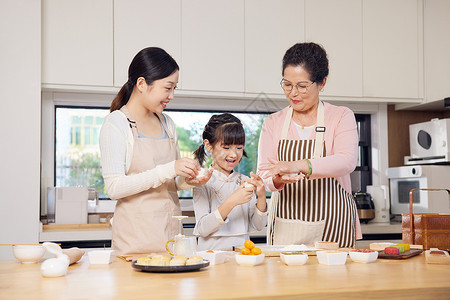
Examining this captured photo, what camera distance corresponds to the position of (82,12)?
3.26 metres

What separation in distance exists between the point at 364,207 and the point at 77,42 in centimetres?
207

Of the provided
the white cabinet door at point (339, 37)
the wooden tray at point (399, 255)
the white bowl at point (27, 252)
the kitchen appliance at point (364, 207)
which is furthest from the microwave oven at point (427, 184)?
the white bowl at point (27, 252)

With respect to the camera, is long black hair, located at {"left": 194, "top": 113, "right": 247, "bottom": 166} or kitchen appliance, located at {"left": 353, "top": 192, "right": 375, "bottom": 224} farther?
kitchen appliance, located at {"left": 353, "top": 192, "right": 375, "bottom": 224}

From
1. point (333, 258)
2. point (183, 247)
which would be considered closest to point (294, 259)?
point (333, 258)

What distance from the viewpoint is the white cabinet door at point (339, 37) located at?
12.1 feet

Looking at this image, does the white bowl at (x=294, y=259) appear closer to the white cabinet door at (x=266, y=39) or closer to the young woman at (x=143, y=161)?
the young woman at (x=143, y=161)

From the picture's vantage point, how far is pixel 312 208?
2.30 m

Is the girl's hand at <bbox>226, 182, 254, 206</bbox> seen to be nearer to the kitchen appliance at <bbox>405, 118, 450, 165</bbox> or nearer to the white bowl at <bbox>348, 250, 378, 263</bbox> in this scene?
the white bowl at <bbox>348, 250, 378, 263</bbox>

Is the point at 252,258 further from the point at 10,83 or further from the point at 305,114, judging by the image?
the point at 10,83

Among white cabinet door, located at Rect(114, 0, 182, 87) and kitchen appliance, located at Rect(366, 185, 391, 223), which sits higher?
white cabinet door, located at Rect(114, 0, 182, 87)

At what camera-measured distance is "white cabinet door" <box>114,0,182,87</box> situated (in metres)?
3.32

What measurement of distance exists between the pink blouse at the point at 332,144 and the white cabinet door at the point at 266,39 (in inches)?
46.2

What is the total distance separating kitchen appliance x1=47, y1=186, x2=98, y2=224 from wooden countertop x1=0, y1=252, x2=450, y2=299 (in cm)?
171

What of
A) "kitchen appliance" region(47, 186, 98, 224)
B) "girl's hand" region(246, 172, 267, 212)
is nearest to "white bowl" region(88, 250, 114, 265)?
"girl's hand" region(246, 172, 267, 212)
